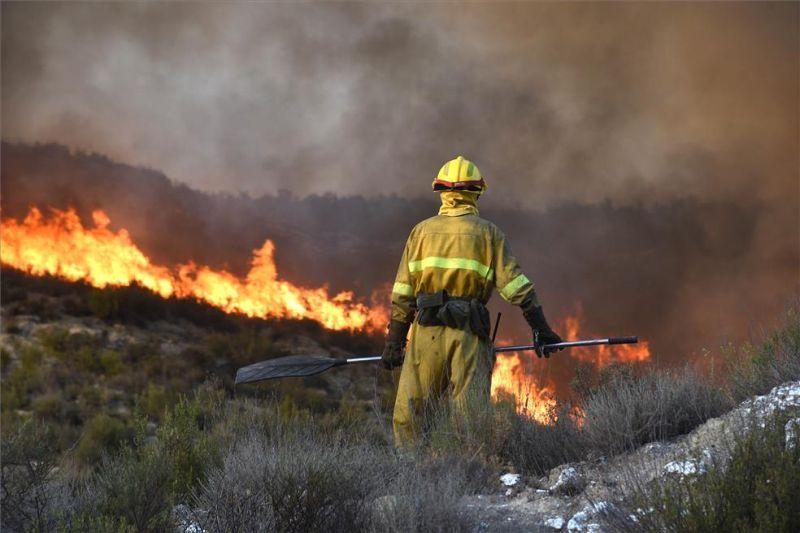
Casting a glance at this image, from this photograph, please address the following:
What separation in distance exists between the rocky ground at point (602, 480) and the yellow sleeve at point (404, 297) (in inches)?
67.5

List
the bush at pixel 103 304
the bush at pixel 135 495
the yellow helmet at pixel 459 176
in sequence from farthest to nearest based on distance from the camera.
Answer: the bush at pixel 103 304 < the yellow helmet at pixel 459 176 < the bush at pixel 135 495

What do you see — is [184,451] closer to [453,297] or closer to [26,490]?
[26,490]

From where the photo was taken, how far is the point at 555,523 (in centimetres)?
516

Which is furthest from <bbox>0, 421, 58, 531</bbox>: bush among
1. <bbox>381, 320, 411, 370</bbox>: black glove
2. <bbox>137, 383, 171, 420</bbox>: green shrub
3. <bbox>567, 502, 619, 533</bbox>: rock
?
<bbox>137, 383, 171, 420</bbox>: green shrub

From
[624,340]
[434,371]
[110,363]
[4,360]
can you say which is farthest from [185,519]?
[4,360]

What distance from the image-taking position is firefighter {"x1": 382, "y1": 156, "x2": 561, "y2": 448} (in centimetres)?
700

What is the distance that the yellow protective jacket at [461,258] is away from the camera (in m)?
7.04

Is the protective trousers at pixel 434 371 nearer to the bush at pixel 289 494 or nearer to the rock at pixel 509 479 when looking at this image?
the rock at pixel 509 479

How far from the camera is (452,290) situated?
7.14 m

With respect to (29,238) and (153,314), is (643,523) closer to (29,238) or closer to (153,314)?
(153,314)

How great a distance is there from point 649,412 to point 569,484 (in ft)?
3.02

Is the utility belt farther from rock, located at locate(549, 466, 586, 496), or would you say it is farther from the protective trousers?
rock, located at locate(549, 466, 586, 496)

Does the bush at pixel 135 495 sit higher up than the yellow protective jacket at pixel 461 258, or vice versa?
the yellow protective jacket at pixel 461 258

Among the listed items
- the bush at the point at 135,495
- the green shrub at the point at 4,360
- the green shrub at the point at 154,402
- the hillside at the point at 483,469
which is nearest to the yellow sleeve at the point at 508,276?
the hillside at the point at 483,469
